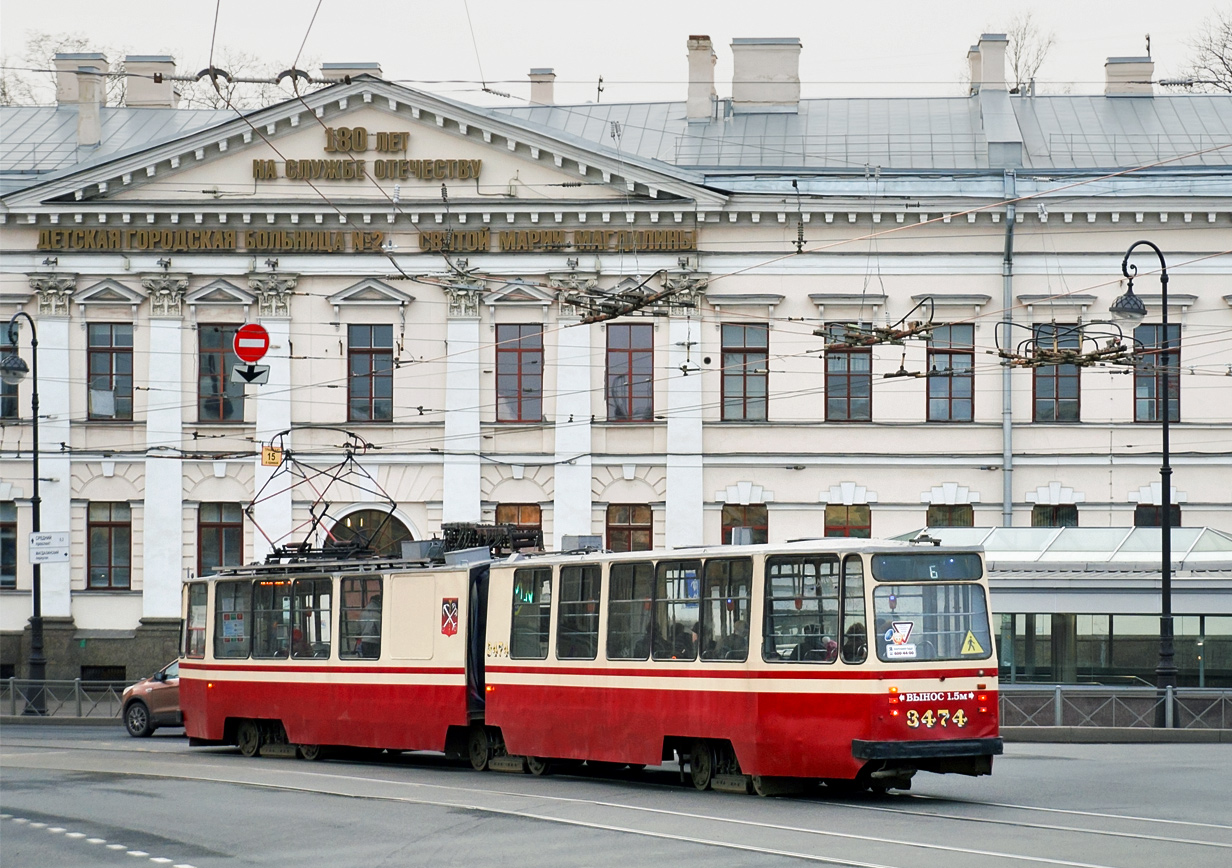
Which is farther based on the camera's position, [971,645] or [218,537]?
[218,537]

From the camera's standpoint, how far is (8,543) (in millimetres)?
39156

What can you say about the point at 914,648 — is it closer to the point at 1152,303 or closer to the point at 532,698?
the point at 532,698

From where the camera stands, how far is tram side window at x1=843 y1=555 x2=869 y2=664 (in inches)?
655

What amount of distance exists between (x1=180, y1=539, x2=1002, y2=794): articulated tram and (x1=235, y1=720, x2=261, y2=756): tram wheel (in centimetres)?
3

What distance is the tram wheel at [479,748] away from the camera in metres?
21.7

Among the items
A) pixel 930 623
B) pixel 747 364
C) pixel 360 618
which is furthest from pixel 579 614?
pixel 747 364

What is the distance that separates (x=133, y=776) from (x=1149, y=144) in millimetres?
28405

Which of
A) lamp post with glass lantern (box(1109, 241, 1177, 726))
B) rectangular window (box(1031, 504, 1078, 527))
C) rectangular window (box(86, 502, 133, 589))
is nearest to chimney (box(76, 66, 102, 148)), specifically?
rectangular window (box(86, 502, 133, 589))

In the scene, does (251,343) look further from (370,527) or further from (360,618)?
(360,618)

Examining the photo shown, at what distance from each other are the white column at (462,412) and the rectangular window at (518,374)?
0.52 metres

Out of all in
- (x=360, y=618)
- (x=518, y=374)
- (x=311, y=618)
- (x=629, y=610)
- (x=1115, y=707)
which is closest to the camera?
(x=629, y=610)

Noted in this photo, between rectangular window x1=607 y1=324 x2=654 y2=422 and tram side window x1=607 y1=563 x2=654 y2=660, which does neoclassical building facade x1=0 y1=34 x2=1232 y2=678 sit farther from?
tram side window x1=607 y1=563 x2=654 y2=660

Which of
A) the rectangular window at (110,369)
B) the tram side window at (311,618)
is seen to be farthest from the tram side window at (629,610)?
the rectangular window at (110,369)

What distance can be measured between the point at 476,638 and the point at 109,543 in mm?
19911
